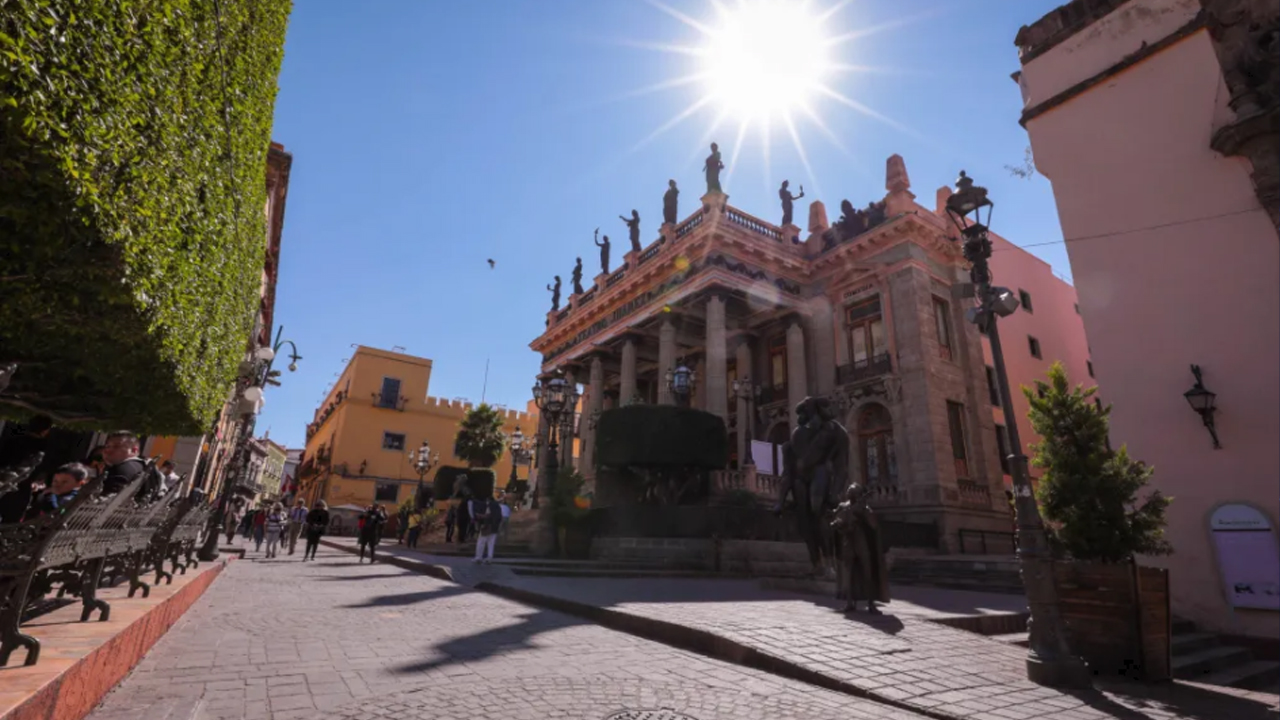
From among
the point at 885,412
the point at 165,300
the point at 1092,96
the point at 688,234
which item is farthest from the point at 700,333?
the point at 165,300

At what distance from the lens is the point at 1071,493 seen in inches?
262

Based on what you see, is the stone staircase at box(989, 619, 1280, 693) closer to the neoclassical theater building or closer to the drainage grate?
the drainage grate

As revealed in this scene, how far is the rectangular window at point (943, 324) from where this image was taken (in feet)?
71.2

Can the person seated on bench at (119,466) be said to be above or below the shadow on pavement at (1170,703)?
above

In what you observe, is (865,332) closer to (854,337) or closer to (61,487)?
(854,337)

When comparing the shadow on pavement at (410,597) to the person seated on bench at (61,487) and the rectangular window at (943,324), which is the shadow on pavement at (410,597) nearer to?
the person seated on bench at (61,487)

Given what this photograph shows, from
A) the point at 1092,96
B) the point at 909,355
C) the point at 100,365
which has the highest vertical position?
the point at 1092,96

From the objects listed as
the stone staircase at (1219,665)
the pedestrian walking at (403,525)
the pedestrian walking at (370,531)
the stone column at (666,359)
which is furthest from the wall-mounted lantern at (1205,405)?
the pedestrian walking at (403,525)

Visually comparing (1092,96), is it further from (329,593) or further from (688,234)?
(329,593)

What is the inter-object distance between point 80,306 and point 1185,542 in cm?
1417

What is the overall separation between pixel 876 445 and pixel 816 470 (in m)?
13.0

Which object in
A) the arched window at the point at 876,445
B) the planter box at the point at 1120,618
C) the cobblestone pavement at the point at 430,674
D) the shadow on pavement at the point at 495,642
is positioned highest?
the arched window at the point at 876,445

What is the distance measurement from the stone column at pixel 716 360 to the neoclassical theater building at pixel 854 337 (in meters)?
0.05

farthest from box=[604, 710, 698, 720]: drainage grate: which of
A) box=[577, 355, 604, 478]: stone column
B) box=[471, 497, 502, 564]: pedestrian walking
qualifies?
box=[577, 355, 604, 478]: stone column
